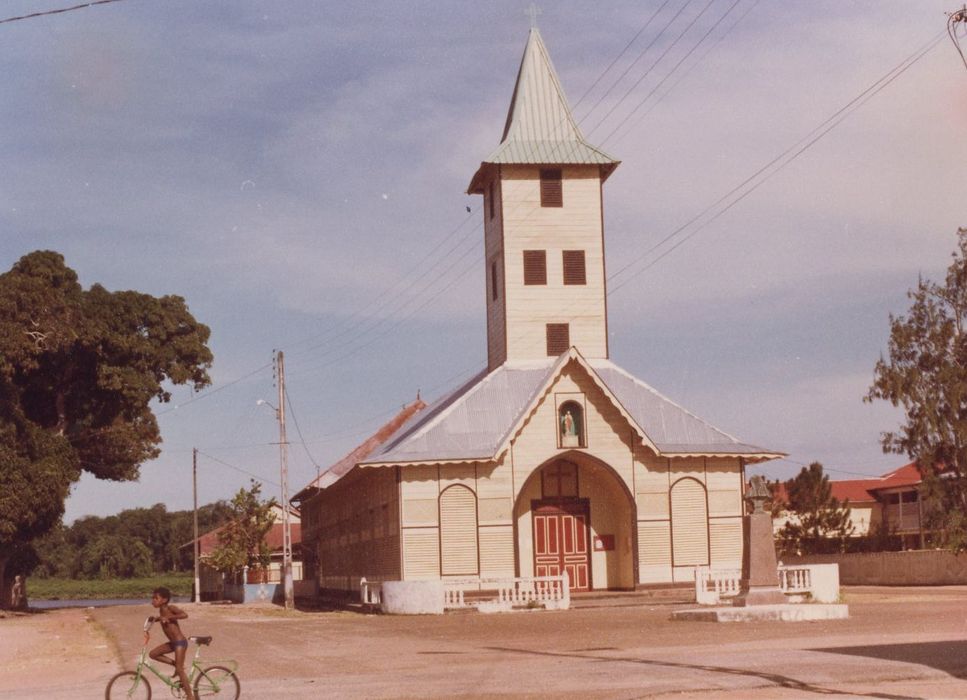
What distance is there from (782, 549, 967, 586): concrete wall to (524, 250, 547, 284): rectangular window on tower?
67.7 ft

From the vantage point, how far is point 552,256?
4606 centimetres

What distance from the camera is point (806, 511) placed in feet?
213

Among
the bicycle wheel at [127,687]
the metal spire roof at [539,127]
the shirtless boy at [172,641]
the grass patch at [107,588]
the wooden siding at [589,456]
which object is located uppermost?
the metal spire roof at [539,127]

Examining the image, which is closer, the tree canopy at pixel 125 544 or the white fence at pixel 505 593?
the white fence at pixel 505 593

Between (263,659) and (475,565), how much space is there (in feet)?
62.2

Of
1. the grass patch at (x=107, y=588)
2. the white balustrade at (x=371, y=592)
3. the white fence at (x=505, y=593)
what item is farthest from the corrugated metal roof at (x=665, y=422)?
the grass patch at (x=107, y=588)

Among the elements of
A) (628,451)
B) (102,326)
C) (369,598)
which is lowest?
(369,598)

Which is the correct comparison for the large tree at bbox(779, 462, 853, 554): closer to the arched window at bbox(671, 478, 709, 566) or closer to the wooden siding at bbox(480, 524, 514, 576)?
the arched window at bbox(671, 478, 709, 566)

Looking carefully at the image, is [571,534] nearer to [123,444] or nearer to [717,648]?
[123,444]

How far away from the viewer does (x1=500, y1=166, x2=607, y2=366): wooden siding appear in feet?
150

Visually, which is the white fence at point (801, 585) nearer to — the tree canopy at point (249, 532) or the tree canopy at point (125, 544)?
the tree canopy at point (249, 532)

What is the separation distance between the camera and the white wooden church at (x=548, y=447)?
40156 millimetres

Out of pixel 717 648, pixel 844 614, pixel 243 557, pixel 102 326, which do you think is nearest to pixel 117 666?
pixel 717 648

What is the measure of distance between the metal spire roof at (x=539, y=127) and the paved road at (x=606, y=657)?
18.7 metres
